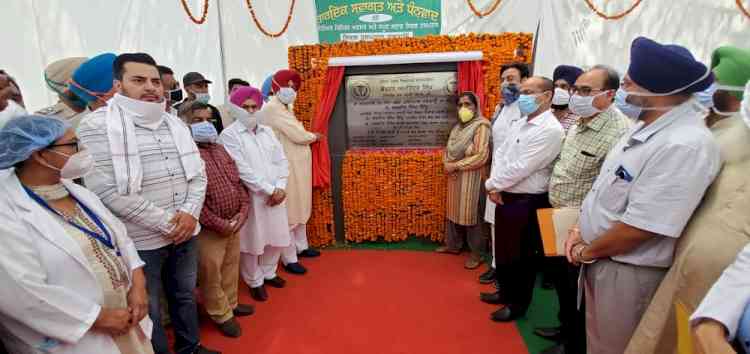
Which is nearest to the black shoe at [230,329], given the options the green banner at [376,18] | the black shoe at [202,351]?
the black shoe at [202,351]

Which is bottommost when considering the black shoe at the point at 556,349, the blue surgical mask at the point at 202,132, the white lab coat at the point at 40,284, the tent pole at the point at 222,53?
the black shoe at the point at 556,349

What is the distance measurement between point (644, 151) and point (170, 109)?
115 inches

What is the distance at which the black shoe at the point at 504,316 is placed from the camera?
2.76 metres

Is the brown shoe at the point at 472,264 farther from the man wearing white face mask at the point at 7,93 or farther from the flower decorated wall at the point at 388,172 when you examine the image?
the man wearing white face mask at the point at 7,93

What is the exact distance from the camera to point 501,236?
108 inches

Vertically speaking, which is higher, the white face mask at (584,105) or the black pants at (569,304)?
the white face mask at (584,105)

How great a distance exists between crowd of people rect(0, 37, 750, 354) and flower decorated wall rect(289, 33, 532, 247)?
0.92 metres

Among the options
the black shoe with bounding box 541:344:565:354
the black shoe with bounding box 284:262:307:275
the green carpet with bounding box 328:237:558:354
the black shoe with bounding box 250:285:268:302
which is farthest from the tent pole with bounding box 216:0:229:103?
the black shoe with bounding box 541:344:565:354

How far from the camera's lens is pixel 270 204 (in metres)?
3.11

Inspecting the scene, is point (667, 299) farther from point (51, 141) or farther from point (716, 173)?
point (51, 141)

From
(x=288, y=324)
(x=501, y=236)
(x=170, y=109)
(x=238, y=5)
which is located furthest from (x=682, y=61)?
(x=238, y=5)

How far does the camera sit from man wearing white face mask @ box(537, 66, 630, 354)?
2.04m

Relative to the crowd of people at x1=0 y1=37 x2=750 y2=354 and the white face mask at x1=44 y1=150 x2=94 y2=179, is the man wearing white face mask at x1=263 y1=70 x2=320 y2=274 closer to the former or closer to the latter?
the crowd of people at x1=0 y1=37 x2=750 y2=354

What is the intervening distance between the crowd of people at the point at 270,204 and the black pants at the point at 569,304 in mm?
12
